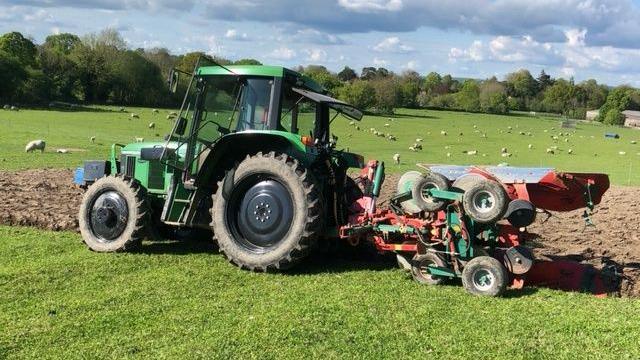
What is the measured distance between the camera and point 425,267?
24.3ft

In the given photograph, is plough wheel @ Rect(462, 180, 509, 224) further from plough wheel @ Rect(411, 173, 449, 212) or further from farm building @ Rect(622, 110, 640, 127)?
farm building @ Rect(622, 110, 640, 127)

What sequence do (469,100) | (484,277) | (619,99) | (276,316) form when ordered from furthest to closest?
(619,99) < (469,100) < (484,277) < (276,316)

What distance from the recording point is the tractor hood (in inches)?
330

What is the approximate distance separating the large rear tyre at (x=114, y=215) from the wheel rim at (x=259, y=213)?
138 centimetres

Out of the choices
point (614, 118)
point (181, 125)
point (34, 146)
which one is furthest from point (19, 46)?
point (614, 118)

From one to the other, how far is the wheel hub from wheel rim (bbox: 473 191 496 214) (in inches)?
87.6

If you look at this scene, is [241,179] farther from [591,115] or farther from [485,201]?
[591,115]

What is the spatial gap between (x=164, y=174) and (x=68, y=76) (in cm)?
7084

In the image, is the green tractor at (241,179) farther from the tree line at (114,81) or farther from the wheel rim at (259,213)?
the tree line at (114,81)

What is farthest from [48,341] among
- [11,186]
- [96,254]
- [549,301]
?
[11,186]

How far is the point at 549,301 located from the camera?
6633 millimetres

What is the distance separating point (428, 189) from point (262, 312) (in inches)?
92.3

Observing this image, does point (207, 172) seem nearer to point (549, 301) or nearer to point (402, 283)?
point (402, 283)

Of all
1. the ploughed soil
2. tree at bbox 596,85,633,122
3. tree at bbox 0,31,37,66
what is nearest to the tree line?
tree at bbox 0,31,37,66
